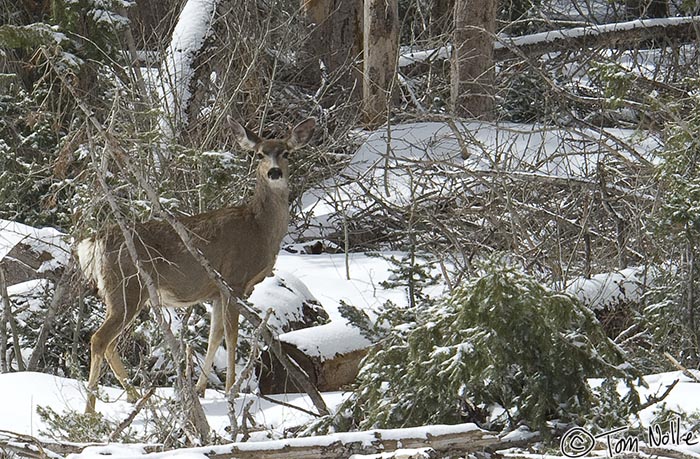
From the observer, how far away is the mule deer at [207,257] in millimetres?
6988

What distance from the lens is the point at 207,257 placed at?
7480 millimetres

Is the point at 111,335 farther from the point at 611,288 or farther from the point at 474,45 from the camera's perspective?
the point at 474,45

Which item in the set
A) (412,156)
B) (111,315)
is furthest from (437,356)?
(412,156)

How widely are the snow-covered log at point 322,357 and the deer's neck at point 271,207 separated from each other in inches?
37.0

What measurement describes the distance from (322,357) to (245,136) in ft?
5.84

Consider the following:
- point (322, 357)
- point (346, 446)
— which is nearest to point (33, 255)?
point (322, 357)

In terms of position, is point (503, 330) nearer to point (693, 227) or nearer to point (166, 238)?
point (693, 227)

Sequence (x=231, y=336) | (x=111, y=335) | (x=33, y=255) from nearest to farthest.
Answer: (x=111, y=335) → (x=231, y=336) → (x=33, y=255)

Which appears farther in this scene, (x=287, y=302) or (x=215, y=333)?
(x=287, y=302)

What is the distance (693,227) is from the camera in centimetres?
646

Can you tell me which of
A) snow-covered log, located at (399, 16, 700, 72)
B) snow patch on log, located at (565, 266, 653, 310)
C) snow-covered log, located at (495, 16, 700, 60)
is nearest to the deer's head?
snow patch on log, located at (565, 266, 653, 310)

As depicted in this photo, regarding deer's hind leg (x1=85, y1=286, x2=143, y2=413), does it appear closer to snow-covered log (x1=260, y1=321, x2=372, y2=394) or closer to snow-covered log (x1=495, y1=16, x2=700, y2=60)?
snow-covered log (x1=260, y1=321, x2=372, y2=394)

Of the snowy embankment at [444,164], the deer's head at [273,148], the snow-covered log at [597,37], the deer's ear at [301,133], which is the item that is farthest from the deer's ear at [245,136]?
the snow-covered log at [597,37]

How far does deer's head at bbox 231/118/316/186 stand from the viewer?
786 cm
